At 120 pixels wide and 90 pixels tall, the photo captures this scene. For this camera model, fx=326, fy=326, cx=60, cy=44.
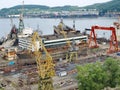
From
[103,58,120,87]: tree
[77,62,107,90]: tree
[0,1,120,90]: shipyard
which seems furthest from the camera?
Result: [103,58,120,87]: tree

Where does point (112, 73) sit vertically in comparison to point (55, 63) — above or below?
above

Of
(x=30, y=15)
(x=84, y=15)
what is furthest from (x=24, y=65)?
(x=30, y=15)

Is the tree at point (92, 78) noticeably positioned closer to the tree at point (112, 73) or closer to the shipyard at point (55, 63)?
→ the shipyard at point (55, 63)

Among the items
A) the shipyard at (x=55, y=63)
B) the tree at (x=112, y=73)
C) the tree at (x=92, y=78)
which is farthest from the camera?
the tree at (x=112, y=73)

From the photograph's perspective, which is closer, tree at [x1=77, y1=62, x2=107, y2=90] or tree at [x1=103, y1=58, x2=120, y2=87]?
tree at [x1=77, y1=62, x2=107, y2=90]

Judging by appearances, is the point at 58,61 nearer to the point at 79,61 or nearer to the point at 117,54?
the point at 79,61

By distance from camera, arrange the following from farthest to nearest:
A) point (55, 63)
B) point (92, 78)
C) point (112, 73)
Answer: point (55, 63), point (112, 73), point (92, 78)

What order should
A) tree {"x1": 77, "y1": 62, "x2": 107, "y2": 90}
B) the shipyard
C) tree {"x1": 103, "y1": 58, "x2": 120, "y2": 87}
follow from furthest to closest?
1. tree {"x1": 103, "y1": 58, "x2": 120, "y2": 87}
2. the shipyard
3. tree {"x1": 77, "y1": 62, "x2": 107, "y2": 90}

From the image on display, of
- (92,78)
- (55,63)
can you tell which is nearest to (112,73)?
(92,78)

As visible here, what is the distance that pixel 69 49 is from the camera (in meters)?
42.2

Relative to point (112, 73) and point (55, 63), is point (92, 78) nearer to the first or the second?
point (112, 73)

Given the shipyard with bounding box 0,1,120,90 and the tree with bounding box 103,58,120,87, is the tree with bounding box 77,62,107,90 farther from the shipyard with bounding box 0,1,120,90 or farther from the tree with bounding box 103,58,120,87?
the tree with bounding box 103,58,120,87

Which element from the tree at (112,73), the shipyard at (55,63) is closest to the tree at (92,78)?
the shipyard at (55,63)

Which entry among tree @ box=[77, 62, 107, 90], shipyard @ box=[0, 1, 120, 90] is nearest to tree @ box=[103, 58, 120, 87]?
shipyard @ box=[0, 1, 120, 90]
